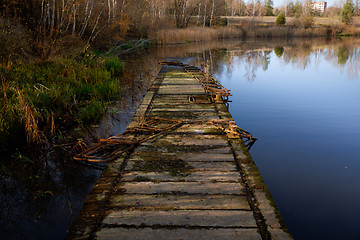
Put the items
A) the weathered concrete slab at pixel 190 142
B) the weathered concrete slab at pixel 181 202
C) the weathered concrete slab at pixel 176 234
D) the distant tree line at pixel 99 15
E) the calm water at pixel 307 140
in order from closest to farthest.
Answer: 1. the weathered concrete slab at pixel 176 234
2. the weathered concrete slab at pixel 181 202
3. the calm water at pixel 307 140
4. the weathered concrete slab at pixel 190 142
5. the distant tree line at pixel 99 15

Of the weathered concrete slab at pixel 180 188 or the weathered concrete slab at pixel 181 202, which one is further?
the weathered concrete slab at pixel 180 188

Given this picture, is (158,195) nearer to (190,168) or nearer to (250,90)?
(190,168)

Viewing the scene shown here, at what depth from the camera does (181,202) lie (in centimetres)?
237

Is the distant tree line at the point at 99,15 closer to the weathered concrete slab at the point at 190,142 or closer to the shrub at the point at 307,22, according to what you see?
the weathered concrete slab at the point at 190,142

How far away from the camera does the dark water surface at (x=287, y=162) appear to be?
2.80 meters

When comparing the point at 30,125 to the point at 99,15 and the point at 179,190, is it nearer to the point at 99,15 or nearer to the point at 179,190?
the point at 179,190

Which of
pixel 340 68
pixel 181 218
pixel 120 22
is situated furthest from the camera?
pixel 120 22

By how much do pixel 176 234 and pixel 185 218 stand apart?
19 cm

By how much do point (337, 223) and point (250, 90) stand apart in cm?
723

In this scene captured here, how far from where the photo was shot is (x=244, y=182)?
2.73 meters

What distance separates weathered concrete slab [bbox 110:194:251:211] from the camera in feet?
7.54

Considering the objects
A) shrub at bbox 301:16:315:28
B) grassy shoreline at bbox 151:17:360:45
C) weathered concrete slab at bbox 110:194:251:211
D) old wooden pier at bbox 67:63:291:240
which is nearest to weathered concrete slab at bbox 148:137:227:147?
old wooden pier at bbox 67:63:291:240

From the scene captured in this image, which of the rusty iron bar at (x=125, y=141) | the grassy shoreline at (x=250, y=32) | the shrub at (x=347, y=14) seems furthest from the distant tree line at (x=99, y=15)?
the rusty iron bar at (x=125, y=141)

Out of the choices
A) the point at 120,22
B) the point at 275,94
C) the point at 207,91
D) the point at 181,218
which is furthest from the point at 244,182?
the point at 120,22
